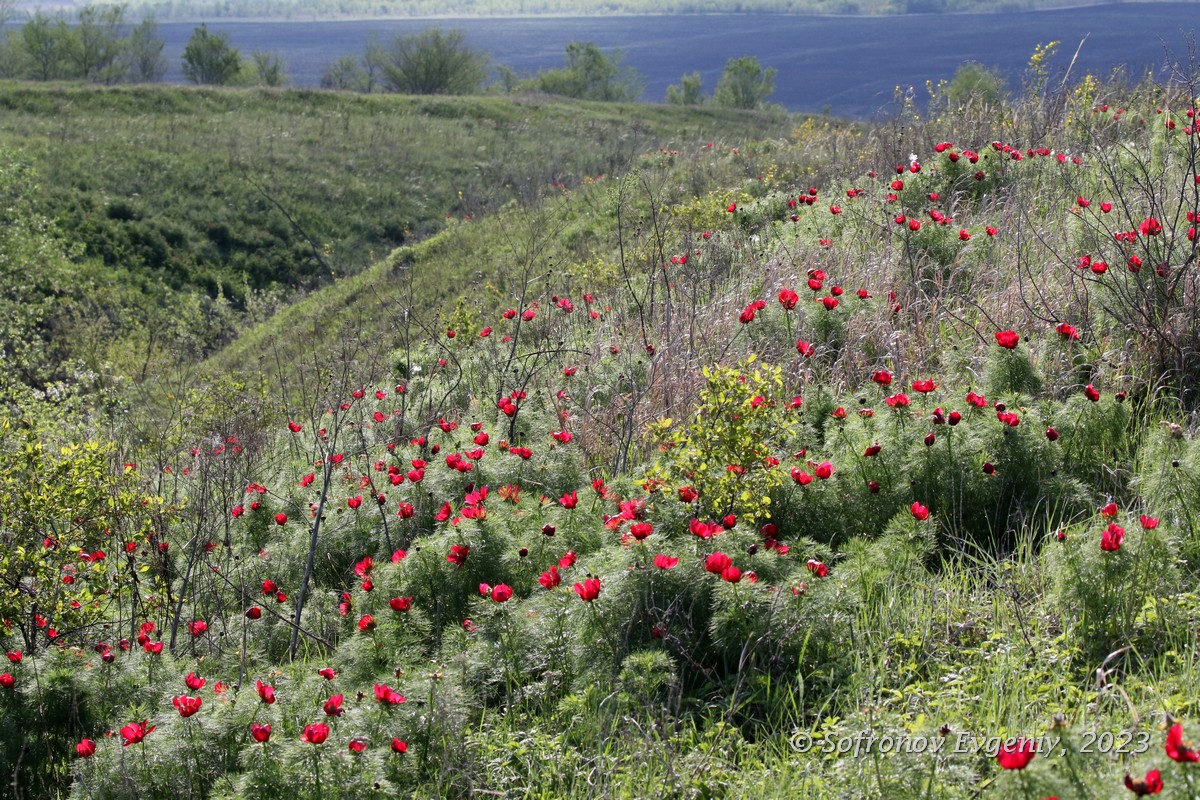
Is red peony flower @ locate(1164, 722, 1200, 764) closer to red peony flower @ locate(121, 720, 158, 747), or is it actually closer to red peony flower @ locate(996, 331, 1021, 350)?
red peony flower @ locate(996, 331, 1021, 350)

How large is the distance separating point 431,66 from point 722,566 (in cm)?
5603

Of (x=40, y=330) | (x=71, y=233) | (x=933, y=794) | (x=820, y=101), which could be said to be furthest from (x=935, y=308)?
(x=820, y=101)

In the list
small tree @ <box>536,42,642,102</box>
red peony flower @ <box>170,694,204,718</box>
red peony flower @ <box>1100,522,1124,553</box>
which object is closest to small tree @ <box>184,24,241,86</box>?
small tree @ <box>536,42,642,102</box>

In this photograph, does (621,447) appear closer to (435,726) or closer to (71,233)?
(435,726)

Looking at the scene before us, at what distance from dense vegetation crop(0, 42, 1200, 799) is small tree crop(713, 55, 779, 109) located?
205ft

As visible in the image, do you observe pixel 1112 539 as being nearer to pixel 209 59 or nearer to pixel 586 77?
pixel 209 59

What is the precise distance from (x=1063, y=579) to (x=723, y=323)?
275cm

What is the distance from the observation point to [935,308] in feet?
13.9

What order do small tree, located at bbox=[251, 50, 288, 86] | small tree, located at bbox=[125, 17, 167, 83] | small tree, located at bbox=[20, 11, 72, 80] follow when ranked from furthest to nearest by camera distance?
small tree, located at bbox=[125, 17, 167, 83] → small tree, located at bbox=[251, 50, 288, 86] → small tree, located at bbox=[20, 11, 72, 80]

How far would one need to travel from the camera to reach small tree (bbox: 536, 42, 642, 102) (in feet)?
217

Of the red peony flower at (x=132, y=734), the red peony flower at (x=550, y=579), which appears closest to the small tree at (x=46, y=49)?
the red peony flower at (x=132, y=734)

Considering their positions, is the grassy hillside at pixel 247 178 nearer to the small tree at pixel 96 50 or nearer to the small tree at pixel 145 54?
the small tree at pixel 96 50

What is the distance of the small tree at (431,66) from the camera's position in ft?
175

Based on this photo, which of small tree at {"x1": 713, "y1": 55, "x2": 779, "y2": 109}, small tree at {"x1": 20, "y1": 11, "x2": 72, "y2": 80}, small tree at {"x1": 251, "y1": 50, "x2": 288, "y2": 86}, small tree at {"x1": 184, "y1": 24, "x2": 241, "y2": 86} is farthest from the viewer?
small tree at {"x1": 713, "y1": 55, "x2": 779, "y2": 109}
